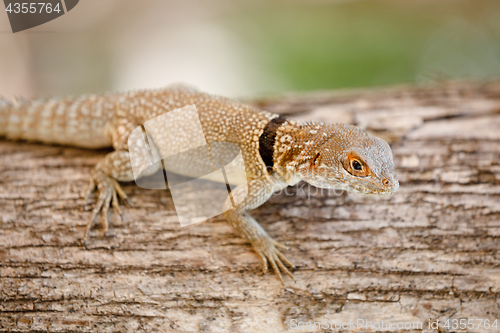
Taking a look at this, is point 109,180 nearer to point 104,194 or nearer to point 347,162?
point 104,194

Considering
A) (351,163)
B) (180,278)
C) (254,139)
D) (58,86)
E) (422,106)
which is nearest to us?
(351,163)

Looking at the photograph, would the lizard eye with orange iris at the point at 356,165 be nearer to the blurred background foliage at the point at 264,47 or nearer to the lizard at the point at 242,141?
the lizard at the point at 242,141

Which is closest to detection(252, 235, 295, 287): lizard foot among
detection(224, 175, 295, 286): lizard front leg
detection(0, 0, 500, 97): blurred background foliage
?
detection(224, 175, 295, 286): lizard front leg

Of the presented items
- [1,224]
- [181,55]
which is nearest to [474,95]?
[181,55]

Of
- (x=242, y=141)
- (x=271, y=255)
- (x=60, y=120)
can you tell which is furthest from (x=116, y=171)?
(x=271, y=255)

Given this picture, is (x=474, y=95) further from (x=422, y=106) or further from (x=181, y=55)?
(x=181, y=55)

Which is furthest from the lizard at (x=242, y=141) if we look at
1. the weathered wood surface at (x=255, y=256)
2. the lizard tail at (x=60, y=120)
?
the weathered wood surface at (x=255, y=256)
